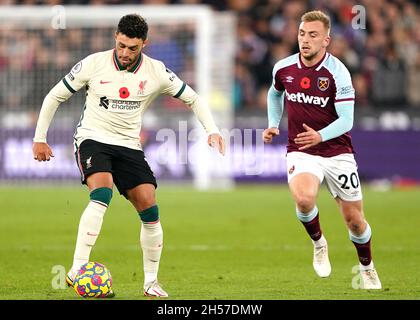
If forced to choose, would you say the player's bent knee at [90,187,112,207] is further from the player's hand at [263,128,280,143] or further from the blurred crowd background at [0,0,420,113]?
the blurred crowd background at [0,0,420,113]

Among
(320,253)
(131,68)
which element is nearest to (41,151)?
(131,68)

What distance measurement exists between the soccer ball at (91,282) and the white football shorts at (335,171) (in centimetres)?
213

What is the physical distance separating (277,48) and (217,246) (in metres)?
12.0

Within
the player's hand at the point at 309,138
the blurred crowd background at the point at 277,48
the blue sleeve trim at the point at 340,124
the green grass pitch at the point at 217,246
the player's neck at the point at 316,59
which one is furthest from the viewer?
the blurred crowd background at the point at 277,48

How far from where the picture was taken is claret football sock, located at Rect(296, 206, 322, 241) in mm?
10297

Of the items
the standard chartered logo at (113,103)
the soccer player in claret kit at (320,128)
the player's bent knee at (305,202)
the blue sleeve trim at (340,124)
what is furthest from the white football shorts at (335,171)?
the standard chartered logo at (113,103)

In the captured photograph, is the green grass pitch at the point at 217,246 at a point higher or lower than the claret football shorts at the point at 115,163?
lower

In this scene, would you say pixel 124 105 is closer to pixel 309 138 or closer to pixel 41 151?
pixel 41 151

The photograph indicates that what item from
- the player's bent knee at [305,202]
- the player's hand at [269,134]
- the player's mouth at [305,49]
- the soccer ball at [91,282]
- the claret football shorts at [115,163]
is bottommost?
the soccer ball at [91,282]

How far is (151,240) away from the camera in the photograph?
31.2ft

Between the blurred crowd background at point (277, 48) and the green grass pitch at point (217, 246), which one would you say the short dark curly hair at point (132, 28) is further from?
the blurred crowd background at point (277, 48)

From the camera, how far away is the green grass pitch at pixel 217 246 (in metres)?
9.98

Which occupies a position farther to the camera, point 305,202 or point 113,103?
point 305,202

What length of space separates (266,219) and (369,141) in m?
7.03
